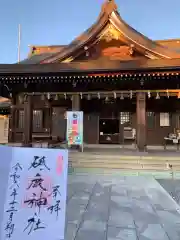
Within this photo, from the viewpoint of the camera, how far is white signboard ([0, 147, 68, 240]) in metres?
2.28

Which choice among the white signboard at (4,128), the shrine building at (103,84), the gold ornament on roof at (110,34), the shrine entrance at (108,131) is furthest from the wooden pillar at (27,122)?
the white signboard at (4,128)

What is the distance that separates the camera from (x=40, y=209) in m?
2.34

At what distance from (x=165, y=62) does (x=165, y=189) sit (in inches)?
205

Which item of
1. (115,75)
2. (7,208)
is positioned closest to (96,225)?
(7,208)

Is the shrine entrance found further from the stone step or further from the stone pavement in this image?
the stone pavement

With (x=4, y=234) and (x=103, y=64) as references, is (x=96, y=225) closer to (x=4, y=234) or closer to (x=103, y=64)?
(x=4, y=234)

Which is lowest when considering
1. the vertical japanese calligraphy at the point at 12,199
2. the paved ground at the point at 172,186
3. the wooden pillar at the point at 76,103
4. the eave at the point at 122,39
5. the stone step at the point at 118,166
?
the paved ground at the point at 172,186

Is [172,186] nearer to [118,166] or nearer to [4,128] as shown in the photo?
[118,166]

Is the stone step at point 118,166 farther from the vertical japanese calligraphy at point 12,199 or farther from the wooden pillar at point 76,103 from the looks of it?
the vertical japanese calligraphy at point 12,199

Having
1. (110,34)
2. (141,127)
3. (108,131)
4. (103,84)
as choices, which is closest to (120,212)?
(141,127)

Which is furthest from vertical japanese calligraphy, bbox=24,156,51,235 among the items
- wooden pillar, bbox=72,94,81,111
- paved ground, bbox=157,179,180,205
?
wooden pillar, bbox=72,94,81,111

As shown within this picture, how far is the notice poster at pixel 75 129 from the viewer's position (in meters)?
9.34

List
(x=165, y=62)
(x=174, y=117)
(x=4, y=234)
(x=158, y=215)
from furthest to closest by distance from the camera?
1. (x=174, y=117)
2. (x=165, y=62)
3. (x=158, y=215)
4. (x=4, y=234)

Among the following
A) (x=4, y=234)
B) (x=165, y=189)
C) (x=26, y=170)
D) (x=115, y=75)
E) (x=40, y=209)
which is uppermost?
(x=115, y=75)
